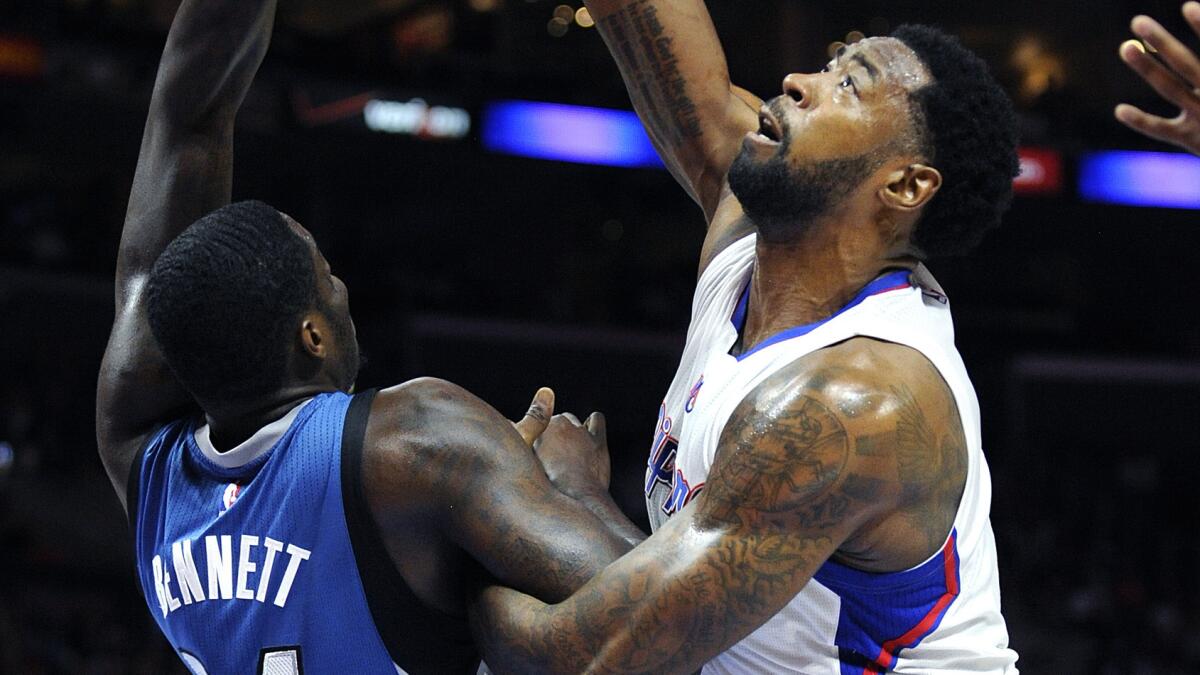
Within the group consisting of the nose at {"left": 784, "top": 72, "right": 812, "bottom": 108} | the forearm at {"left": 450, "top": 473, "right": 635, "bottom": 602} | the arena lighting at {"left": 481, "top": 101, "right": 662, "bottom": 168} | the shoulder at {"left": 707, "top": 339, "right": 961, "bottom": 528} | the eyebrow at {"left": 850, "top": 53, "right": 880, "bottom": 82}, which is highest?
the eyebrow at {"left": 850, "top": 53, "right": 880, "bottom": 82}

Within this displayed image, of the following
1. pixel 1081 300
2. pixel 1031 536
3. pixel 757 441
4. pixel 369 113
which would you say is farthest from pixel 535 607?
pixel 1081 300

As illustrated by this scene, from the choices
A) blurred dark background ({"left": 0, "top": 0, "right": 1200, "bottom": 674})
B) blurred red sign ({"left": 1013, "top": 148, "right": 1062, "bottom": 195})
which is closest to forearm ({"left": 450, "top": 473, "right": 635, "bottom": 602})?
blurred dark background ({"left": 0, "top": 0, "right": 1200, "bottom": 674})

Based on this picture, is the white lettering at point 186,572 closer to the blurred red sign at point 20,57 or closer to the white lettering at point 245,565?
the white lettering at point 245,565

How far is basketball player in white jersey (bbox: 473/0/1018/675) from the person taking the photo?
8.00ft

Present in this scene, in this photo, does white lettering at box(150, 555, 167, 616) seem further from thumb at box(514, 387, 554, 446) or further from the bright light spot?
the bright light spot

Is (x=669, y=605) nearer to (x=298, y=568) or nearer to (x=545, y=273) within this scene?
(x=298, y=568)

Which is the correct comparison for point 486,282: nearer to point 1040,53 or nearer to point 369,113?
point 369,113

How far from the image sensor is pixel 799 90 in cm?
288

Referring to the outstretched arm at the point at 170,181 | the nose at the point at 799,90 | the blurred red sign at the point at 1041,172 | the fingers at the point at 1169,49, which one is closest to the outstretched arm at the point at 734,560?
the nose at the point at 799,90

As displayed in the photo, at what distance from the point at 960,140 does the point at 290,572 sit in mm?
1540

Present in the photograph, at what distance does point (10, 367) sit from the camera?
14359mm

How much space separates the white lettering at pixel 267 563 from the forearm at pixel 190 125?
2.67 feet

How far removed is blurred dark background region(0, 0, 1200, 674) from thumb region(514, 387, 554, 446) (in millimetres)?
8409

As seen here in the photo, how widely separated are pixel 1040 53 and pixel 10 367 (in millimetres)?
13914
